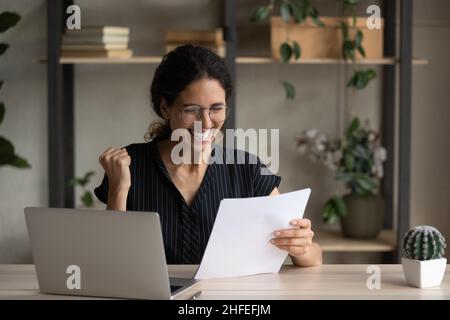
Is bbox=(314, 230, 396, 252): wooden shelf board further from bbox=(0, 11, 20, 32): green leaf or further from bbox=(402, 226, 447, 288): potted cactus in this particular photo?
bbox=(0, 11, 20, 32): green leaf

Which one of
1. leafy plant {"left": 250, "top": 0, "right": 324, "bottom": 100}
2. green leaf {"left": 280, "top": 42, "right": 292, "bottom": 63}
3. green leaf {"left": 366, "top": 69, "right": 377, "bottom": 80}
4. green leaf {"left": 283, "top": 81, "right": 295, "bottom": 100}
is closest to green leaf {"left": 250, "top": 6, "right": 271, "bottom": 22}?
leafy plant {"left": 250, "top": 0, "right": 324, "bottom": 100}

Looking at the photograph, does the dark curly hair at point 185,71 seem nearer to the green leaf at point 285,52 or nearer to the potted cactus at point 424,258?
the potted cactus at point 424,258

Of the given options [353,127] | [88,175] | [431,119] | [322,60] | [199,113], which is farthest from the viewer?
[431,119]

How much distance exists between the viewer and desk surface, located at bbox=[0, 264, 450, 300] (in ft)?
5.66

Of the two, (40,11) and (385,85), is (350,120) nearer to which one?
(385,85)

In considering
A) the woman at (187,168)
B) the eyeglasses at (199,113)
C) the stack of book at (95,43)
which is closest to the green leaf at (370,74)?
the stack of book at (95,43)

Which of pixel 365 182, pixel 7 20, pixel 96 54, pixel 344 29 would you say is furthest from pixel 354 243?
pixel 7 20

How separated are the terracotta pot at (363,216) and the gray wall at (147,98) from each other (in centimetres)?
30

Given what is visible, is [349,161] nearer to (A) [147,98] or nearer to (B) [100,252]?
(A) [147,98]

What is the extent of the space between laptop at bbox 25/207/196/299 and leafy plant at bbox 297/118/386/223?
6.06 ft

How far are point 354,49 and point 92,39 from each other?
1153 mm

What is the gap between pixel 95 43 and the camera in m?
3.31

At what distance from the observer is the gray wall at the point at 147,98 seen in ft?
12.1

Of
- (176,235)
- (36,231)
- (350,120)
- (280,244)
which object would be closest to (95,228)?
(36,231)
